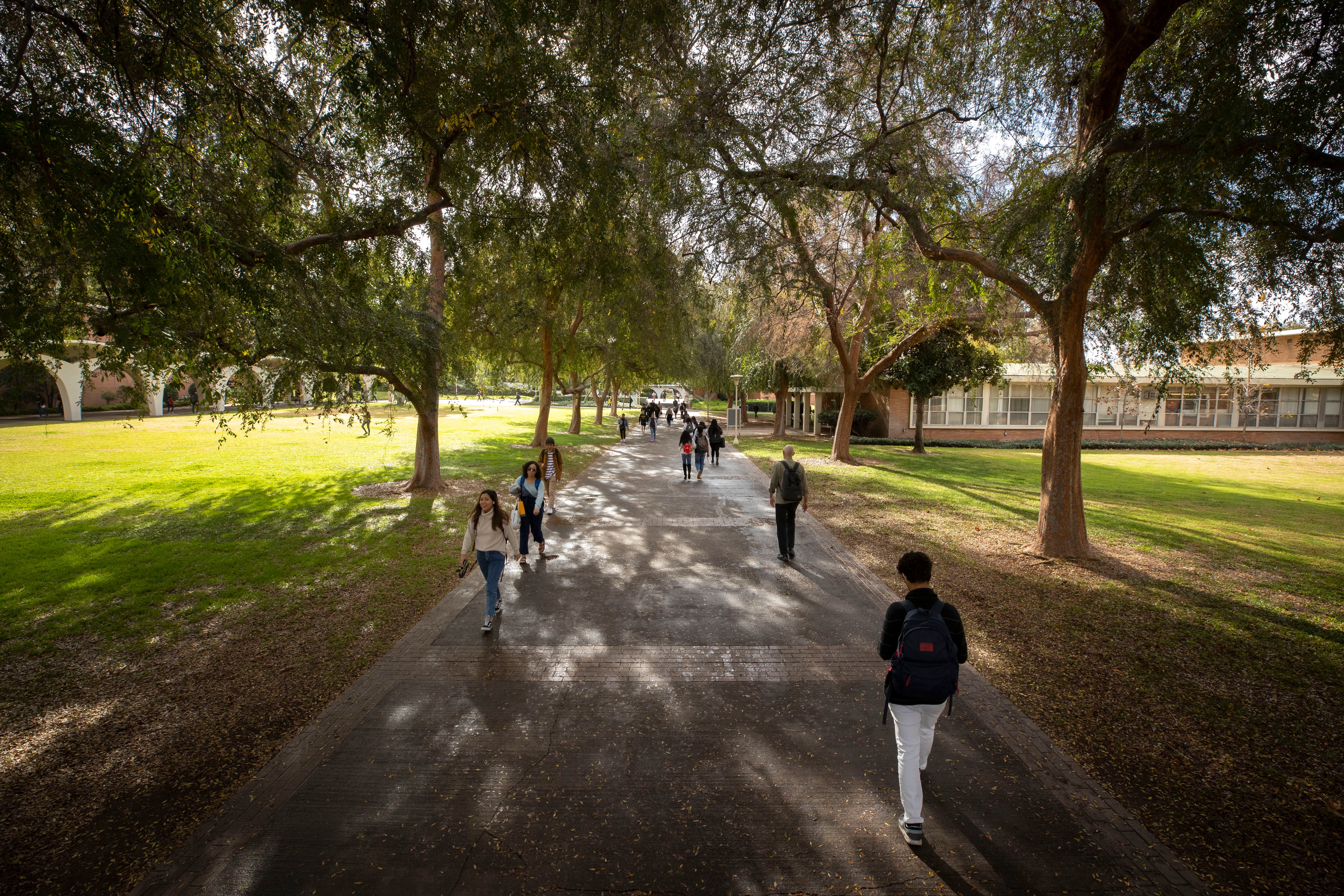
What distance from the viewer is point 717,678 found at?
5.20 metres

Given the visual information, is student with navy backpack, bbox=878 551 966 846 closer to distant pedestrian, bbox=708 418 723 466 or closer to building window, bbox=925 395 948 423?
distant pedestrian, bbox=708 418 723 466

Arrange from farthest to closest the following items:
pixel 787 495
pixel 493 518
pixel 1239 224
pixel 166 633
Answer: pixel 787 495, pixel 1239 224, pixel 493 518, pixel 166 633

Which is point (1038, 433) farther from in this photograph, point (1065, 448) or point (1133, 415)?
point (1065, 448)

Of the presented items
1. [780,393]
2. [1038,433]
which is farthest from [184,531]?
[1038,433]

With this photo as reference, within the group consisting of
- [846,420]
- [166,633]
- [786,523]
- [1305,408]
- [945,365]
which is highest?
[945,365]

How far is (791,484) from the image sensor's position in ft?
27.9

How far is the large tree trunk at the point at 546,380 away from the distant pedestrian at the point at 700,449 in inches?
209

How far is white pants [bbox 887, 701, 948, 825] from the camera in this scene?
3.33 m

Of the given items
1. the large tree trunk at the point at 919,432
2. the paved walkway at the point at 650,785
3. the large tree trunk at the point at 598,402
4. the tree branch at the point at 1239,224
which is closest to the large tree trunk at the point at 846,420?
the large tree trunk at the point at 919,432

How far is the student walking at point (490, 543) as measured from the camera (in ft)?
20.7

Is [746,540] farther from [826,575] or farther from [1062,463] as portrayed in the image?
[1062,463]

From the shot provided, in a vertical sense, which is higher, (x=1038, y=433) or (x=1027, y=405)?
(x=1027, y=405)

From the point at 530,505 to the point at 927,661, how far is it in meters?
6.16

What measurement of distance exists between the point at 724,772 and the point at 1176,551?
986 cm
